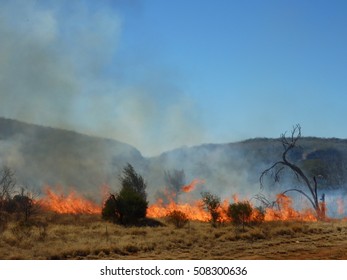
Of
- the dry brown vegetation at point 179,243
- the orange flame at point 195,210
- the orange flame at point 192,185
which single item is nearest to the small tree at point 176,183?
the orange flame at point 192,185

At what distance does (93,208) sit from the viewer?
43.3m

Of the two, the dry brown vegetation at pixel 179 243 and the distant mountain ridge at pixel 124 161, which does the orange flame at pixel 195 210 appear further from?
the distant mountain ridge at pixel 124 161

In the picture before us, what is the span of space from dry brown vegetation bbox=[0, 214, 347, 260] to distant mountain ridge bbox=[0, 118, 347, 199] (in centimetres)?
3183

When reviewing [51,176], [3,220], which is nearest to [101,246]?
[3,220]

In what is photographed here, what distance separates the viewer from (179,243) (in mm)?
19984

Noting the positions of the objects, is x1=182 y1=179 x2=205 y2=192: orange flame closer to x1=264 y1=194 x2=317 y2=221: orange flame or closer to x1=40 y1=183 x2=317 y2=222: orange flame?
x1=40 y1=183 x2=317 y2=222: orange flame

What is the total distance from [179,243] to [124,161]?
144ft

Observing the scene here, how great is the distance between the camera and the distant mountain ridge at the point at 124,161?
2290 inches

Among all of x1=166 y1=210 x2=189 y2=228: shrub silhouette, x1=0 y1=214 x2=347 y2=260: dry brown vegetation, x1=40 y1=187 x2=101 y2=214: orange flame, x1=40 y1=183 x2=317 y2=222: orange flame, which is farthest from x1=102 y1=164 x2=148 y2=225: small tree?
x1=40 y1=187 x2=101 y2=214: orange flame

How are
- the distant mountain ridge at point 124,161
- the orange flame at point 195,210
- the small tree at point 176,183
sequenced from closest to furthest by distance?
the orange flame at point 195,210, the small tree at point 176,183, the distant mountain ridge at point 124,161

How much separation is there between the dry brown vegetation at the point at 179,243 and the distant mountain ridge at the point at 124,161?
31830 mm
